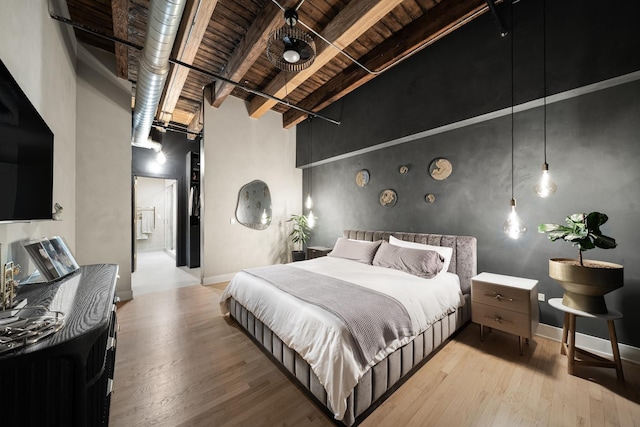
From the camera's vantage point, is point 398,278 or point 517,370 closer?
point 517,370

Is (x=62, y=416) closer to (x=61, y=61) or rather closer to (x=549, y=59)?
(x=61, y=61)

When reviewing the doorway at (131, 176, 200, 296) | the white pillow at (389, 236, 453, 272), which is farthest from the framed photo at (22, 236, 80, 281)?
the doorway at (131, 176, 200, 296)

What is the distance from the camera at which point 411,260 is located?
9.49 feet

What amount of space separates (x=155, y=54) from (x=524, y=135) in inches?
166

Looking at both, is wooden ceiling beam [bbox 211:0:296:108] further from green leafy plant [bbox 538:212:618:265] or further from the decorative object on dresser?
green leafy plant [bbox 538:212:618:265]

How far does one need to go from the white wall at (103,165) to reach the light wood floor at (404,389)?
1.79 meters

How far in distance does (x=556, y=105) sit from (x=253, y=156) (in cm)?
472

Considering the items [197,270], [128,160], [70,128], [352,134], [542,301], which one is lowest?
[197,270]

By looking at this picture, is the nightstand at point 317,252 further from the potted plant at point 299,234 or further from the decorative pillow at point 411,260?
the decorative pillow at point 411,260

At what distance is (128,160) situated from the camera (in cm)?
378

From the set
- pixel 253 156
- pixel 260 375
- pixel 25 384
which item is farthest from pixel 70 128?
pixel 260 375

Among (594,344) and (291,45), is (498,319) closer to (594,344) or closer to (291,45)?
(594,344)

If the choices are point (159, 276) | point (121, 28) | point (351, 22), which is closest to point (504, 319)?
point (351, 22)

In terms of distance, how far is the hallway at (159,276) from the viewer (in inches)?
172
